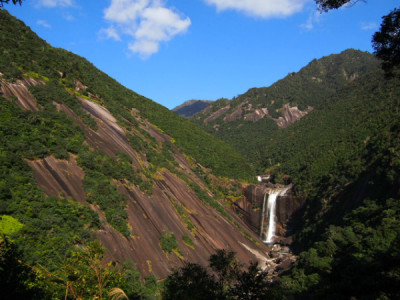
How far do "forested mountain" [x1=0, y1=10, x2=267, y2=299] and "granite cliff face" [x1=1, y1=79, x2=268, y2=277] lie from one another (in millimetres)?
100

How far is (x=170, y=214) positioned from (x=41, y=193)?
15.1 metres

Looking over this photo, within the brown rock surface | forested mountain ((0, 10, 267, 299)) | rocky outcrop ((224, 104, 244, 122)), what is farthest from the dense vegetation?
rocky outcrop ((224, 104, 244, 122))

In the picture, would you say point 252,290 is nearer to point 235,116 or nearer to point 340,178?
point 340,178

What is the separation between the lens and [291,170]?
73.7m

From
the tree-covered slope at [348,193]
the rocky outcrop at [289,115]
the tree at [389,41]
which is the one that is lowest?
the tree-covered slope at [348,193]

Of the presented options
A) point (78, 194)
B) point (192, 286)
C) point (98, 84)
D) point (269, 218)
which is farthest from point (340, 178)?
point (98, 84)

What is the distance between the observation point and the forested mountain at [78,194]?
40.8 feet

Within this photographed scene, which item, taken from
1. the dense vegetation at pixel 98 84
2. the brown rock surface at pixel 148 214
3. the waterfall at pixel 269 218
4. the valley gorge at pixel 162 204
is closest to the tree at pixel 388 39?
the valley gorge at pixel 162 204

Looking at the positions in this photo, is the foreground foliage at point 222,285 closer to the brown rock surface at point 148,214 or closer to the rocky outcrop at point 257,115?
the brown rock surface at point 148,214

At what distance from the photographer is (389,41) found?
38.8 ft

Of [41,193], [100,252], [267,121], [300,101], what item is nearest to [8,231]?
[41,193]

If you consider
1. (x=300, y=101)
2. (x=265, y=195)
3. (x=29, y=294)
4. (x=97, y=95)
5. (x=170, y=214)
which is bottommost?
(x=265, y=195)

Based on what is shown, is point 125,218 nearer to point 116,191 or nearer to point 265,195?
point 116,191

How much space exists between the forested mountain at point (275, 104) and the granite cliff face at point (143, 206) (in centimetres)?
6023
